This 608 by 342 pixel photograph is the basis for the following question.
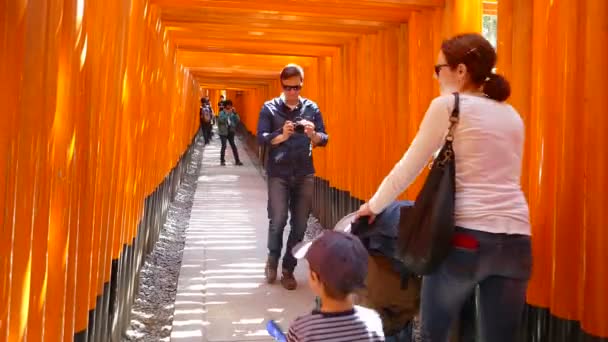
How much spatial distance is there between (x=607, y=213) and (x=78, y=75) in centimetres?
235

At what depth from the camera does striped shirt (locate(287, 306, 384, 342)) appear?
2.12 meters

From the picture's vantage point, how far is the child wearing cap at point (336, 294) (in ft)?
7.02

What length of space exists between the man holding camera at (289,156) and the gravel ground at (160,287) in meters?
1.10

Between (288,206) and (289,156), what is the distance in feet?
1.55

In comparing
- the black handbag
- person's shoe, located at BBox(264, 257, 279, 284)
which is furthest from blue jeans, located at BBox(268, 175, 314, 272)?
the black handbag

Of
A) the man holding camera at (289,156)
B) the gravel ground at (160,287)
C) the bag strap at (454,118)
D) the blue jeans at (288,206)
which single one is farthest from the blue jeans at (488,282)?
the blue jeans at (288,206)

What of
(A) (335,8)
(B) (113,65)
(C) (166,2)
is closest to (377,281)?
(B) (113,65)

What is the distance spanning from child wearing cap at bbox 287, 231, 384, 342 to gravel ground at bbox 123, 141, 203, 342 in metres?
2.77

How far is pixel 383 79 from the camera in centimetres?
674

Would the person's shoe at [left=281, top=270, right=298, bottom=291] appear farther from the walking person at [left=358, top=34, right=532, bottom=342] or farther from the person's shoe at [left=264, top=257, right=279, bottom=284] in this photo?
the walking person at [left=358, top=34, right=532, bottom=342]

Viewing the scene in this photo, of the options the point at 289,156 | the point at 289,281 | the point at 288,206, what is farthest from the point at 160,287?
the point at 289,156

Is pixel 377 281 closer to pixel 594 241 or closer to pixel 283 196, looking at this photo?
pixel 594 241

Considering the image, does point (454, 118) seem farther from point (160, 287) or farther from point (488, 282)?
point (160, 287)

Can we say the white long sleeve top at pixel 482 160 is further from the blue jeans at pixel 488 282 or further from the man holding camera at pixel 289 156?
the man holding camera at pixel 289 156
